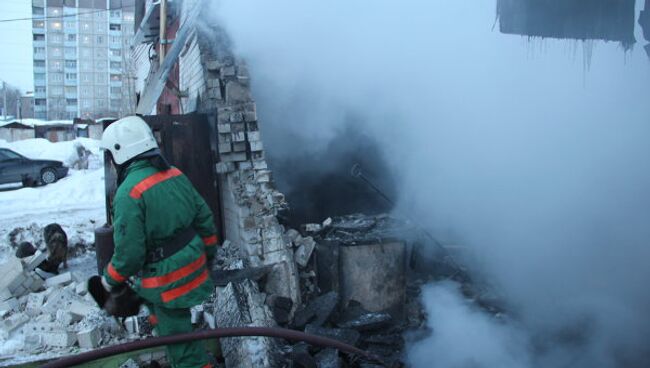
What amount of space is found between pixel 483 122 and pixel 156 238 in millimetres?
5377

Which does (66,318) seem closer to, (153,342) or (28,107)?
(153,342)

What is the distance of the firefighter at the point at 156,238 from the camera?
298 centimetres

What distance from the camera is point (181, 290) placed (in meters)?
3.14

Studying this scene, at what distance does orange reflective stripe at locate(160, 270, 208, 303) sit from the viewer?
310 centimetres

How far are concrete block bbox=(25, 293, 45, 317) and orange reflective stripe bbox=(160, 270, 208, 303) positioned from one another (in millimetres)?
2721

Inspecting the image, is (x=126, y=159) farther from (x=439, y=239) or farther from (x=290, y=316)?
(x=439, y=239)

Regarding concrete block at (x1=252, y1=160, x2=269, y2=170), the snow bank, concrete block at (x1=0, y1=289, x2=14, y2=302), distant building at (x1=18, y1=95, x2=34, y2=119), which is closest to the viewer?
concrete block at (x1=0, y1=289, x2=14, y2=302)

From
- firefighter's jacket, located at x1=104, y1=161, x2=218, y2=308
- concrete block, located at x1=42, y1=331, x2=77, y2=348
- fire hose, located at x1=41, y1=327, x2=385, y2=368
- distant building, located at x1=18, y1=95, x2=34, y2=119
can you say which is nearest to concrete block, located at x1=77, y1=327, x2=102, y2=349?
concrete block, located at x1=42, y1=331, x2=77, y2=348

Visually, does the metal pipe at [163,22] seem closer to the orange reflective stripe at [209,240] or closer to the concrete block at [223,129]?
the concrete block at [223,129]

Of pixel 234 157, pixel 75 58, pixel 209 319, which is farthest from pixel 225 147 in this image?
pixel 75 58

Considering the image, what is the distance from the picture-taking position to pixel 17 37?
220 ft

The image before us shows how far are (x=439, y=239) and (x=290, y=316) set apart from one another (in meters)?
2.79

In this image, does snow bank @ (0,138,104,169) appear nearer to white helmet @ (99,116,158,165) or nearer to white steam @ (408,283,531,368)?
white steam @ (408,283,531,368)

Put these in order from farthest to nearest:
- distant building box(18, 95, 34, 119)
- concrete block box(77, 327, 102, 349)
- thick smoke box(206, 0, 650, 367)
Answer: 1. distant building box(18, 95, 34, 119)
2. thick smoke box(206, 0, 650, 367)
3. concrete block box(77, 327, 102, 349)
